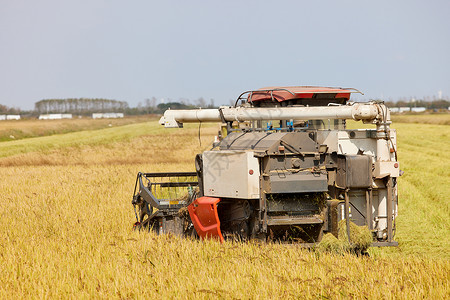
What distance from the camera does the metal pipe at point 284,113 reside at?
28.7ft

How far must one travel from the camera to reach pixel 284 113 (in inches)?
367

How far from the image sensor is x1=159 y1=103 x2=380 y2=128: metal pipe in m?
8.74

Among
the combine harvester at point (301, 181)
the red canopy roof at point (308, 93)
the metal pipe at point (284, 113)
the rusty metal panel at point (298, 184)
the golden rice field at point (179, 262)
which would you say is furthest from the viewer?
the red canopy roof at point (308, 93)

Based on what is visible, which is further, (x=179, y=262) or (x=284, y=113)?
(x=284, y=113)

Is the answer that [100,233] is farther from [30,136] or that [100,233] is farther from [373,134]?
[30,136]

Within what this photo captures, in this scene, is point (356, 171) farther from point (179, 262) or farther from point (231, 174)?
point (179, 262)

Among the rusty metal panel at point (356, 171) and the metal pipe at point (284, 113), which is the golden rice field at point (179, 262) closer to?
the rusty metal panel at point (356, 171)

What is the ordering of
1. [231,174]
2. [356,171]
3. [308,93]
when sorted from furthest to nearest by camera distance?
[308,93] → [231,174] → [356,171]

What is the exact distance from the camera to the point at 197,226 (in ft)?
29.5

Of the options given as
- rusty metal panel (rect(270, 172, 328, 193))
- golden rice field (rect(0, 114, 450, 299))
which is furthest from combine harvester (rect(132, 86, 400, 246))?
golden rice field (rect(0, 114, 450, 299))

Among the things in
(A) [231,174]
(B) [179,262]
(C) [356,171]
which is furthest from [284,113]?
(B) [179,262]

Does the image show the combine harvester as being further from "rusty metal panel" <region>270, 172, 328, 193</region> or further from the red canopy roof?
the red canopy roof

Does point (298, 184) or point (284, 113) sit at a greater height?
point (284, 113)

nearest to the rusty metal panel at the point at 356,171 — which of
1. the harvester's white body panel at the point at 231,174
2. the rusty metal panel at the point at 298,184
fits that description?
the rusty metal panel at the point at 298,184
